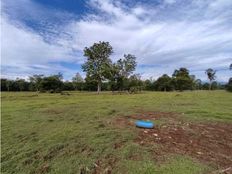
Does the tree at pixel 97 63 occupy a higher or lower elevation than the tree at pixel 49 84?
higher

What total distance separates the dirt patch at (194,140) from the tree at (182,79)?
55.6 m

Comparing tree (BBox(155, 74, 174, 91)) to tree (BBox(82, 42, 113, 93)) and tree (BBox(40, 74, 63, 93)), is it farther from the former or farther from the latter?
tree (BBox(40, 74, 63, 93))

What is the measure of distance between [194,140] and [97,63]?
120 feet

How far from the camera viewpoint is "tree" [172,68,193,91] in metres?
60.0

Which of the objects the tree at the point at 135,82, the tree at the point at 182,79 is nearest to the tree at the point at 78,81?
the tree at the point at 135,82

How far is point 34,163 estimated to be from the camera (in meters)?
3.85

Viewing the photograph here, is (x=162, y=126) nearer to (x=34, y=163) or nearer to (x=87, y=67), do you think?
(x=34, y=163)

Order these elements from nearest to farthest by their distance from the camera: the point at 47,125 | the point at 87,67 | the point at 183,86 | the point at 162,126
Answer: the point at 162,126 < the point at 47,125 < the point at 87,67 < the point at 183,86

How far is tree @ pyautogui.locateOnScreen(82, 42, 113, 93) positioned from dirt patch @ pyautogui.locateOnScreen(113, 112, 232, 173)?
111 ft

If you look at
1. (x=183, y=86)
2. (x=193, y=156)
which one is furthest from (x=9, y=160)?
(x=183, y=86)

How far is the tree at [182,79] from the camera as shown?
60.0 meters

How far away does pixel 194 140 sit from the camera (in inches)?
198

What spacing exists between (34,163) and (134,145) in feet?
7.07

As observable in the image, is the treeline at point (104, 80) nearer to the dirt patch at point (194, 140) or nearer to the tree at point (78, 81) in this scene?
the tree at point (78, 81)
